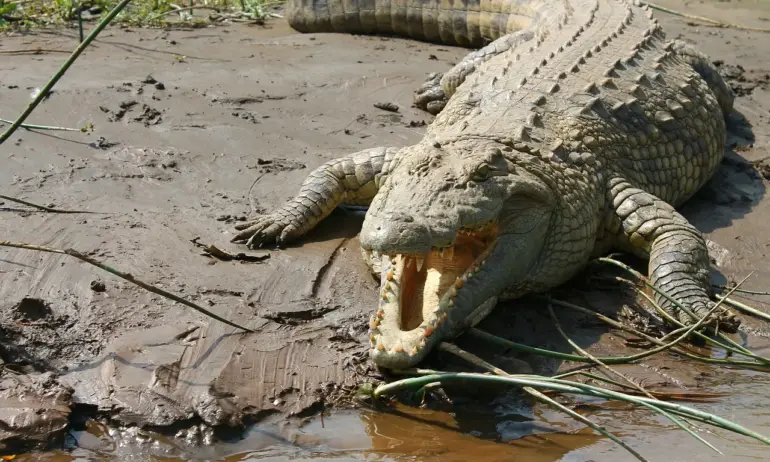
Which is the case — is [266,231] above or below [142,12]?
below

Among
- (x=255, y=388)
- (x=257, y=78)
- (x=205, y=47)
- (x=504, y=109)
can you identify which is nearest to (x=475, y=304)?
(x=255, y=388)

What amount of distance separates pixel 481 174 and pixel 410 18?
15.5ft

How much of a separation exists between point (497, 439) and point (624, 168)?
211 centimetres

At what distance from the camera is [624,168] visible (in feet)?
16.3

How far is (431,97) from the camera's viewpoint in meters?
6.79

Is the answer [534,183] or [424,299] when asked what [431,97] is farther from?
[424,299]

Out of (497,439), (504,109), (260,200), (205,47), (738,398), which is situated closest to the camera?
(497,439)

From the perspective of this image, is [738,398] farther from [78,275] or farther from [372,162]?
[78,275]

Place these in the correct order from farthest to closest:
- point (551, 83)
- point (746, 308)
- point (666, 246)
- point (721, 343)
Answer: point (551, 83)
point (666, 246)
point (746, 308)
point (721, 343)

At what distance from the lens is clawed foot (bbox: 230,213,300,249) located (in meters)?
4.77

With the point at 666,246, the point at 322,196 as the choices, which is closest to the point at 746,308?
the point at 666,246

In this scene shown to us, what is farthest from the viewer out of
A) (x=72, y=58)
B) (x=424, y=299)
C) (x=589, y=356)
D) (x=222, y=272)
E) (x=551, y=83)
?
(x=551, y=83)

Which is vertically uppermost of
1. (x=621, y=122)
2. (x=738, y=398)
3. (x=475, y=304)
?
(x=621, y=122)

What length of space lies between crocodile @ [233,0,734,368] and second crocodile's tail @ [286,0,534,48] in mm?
1660
